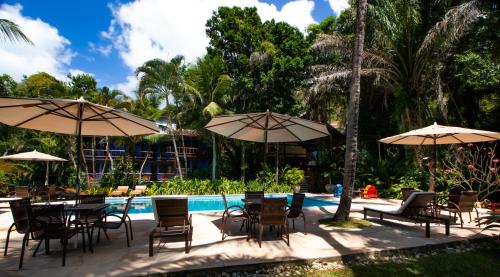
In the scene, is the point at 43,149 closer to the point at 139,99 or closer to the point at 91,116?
the point at 139,99

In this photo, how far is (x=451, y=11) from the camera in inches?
493

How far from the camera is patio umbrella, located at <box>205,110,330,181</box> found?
296 inches

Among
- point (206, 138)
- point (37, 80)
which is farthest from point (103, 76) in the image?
point (206, 138)

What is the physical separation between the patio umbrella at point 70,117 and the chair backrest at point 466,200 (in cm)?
744

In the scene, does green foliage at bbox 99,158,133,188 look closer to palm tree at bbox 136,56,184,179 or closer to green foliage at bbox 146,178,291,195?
green foliage at bbox 146,178,291,195

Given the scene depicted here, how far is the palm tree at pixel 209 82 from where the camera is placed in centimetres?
1852

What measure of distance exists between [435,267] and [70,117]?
23.2 feet

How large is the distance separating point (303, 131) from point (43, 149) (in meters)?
17.4

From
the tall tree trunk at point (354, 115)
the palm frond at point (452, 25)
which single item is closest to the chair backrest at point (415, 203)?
the tall tree trunk at point (354, 115)

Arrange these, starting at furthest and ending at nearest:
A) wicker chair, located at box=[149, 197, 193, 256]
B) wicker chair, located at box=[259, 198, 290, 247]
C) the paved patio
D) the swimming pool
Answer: the swimming pool, wicker chair, located at box=[259, 198, 290, 247], wicker chair, located at box=[149, 197, 193, 256], the paved patio

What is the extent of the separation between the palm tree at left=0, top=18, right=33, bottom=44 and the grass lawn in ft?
31.4

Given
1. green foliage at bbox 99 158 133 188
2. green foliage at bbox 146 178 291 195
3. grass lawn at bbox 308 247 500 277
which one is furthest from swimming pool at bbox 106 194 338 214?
grass lawn at bbox 308 247 500 277

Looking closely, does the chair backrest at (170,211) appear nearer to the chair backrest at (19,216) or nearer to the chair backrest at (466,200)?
the chair backrest at (19,216)

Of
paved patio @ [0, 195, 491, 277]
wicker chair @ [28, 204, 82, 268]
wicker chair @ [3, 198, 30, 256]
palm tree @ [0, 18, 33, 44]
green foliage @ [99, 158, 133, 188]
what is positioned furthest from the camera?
green foliage @ [99, 158, 133, 188]
